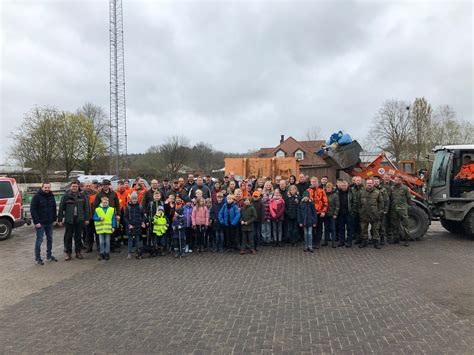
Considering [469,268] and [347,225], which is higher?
[347,225]

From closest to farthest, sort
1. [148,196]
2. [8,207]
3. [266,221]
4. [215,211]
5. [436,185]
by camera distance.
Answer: [215,211]
[148,196]
[266,221]
[436,185]
[8,207]

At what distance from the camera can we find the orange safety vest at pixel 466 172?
9.45 meters

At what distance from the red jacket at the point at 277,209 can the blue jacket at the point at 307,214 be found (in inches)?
18.3

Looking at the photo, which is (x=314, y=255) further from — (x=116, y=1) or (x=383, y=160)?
(x=116, y=1)

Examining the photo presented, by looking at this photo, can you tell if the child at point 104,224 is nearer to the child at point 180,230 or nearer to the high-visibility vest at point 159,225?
the high-visibility vest at point 159,225

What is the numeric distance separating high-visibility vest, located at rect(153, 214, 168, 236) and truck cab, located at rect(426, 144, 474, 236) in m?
7.94

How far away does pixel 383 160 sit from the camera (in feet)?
34.2

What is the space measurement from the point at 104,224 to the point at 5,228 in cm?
541

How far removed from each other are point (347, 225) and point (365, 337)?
5.04 metres

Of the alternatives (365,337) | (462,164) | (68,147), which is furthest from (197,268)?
(68,147)

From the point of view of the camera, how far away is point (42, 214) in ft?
25.7

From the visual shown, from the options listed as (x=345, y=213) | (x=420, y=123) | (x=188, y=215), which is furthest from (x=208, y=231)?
(x=420, y=123)

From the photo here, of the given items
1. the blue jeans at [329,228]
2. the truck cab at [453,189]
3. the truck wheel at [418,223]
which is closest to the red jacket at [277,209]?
the blue jeans at [329,228]

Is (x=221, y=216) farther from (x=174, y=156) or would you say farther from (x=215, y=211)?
(x=174, y=156)
